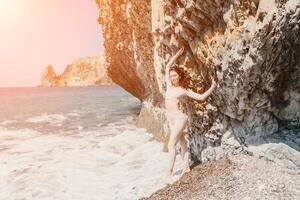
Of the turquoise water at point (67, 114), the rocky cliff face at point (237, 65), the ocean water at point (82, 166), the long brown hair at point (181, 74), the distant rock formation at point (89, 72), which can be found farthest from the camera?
the distant rock formation at point (89, 72)

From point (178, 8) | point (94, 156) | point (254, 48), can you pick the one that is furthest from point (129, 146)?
point (254, 48)

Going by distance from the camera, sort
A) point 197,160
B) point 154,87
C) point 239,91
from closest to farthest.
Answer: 1. point 239,91
2. point 197,160
3. point 154,87

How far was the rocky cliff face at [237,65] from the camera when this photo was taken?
21.3 ft

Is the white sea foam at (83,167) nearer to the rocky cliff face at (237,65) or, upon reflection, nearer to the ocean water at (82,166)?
the ocean water at (82,166)

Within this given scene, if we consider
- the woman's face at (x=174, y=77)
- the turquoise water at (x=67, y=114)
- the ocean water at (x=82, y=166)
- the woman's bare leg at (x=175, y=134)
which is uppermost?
the woman's face at (x=174, y=77)

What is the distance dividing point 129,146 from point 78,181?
4709mm

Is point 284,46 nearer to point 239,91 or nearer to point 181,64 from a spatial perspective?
point 239,91

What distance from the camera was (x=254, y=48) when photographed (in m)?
6.53

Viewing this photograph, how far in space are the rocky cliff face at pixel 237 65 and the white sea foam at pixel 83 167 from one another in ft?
6.86

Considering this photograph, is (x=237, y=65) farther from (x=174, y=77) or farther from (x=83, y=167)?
(x=83, y=167)

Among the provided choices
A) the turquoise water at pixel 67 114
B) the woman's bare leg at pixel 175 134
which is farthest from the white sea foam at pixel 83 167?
the turquoise water at pixel 67 114

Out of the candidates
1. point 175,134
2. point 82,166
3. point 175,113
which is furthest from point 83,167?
point 175,113

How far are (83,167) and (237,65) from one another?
679cm

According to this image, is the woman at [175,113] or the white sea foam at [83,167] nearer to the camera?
the woman at [175,113]
